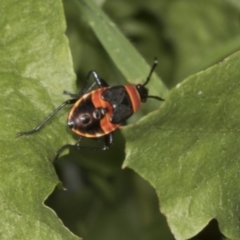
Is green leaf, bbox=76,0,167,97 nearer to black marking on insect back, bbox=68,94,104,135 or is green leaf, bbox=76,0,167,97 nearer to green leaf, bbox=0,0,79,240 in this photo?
black marking on insect back, bbox=68,94,104,135

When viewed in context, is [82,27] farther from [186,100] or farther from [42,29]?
[186,100]

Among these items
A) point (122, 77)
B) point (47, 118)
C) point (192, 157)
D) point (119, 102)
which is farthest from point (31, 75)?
point (122, 77)

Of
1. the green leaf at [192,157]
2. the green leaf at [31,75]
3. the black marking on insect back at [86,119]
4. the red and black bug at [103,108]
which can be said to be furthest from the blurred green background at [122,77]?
the green leaf at [31,75]

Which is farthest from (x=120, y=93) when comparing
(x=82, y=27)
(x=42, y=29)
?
(x=82, y=27)

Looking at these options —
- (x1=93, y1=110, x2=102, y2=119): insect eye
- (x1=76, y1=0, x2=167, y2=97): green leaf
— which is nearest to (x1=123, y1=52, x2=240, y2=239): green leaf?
(x1=93, y1=110, x2=102, y2=119): insect eye

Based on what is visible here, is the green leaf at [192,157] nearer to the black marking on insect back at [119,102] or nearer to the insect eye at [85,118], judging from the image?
the insect eye at [85,118]

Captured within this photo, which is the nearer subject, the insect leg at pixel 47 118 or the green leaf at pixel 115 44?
the insect leg at pixel 47 118

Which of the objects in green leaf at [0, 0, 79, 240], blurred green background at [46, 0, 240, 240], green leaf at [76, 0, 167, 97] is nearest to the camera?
green leaf at [0, 0, 79, 240]

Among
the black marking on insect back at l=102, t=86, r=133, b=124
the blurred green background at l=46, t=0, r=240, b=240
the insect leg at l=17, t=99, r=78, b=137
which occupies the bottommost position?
the blurred green background at l=46, t=0, r=240, b=240
